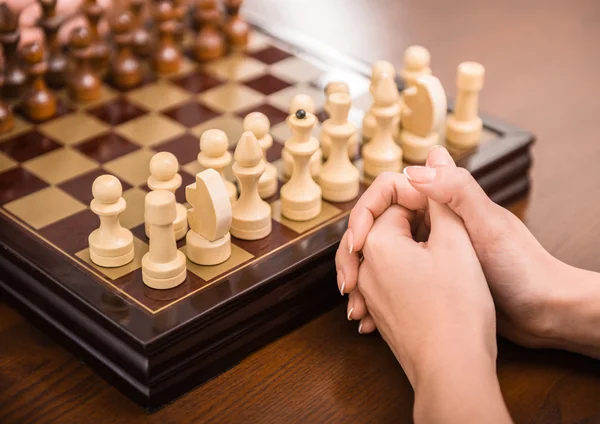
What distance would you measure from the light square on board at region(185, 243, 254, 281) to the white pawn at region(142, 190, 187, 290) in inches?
1.0

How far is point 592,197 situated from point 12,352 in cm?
105

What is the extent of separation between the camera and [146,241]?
54.6 inches

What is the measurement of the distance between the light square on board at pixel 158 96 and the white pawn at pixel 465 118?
0.55m

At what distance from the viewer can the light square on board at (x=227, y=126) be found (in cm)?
171

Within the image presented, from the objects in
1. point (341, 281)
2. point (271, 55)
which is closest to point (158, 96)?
point (271, 55)

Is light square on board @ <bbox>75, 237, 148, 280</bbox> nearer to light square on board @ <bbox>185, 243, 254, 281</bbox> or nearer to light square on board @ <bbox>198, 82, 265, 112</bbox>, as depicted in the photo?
light square on board @ <bbox>185, 243, 254, 281</bbox>

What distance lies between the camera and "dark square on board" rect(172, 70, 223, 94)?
188cm

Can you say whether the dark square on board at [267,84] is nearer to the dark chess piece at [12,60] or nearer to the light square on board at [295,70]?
the light square on board at [295,70]

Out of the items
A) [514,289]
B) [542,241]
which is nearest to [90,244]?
[514,289]

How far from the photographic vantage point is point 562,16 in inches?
95.7

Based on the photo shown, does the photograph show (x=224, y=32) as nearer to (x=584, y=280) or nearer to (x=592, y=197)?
(x=592, y=197)

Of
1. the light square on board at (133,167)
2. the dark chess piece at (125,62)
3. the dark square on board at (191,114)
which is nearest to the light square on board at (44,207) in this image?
the light square on board at (133,167)

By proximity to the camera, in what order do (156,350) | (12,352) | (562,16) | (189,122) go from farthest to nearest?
(562,16)
(189,122)
(12,352)
(156,350)

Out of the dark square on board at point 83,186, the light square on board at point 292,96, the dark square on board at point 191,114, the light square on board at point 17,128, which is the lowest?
the light square on board at point 17,128
